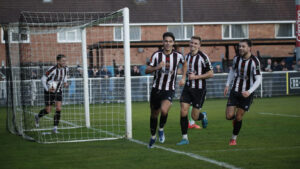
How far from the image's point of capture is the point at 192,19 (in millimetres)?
45688

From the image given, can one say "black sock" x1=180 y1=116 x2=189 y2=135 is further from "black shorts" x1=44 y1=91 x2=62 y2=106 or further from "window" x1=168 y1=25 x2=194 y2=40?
"window" x1=168 y1=25 x2=194 y2=40

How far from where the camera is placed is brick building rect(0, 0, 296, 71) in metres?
42.7

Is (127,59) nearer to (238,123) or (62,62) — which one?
(62,62)

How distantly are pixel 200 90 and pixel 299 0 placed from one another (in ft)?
59.6

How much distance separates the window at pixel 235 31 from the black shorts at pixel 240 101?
37666mm

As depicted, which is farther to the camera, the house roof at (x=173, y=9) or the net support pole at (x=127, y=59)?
the house roof at (x=173, y=9)

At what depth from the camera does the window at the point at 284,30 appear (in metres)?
48.3

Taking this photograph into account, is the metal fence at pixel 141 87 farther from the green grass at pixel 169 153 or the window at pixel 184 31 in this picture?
the window at pixel 184 31

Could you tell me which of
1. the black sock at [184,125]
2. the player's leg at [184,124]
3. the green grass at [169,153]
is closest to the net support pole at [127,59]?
the green grass at [169,153]

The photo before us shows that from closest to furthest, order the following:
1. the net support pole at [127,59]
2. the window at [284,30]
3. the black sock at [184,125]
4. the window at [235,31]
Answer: the black sock at [184,125], the net support pole at [127,59], the window at [235,31], the window at [284,30]

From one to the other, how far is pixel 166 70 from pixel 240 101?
1.65m

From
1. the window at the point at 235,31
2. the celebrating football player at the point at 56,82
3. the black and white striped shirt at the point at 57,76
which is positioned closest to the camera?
the celebrating football player at the point at 56,82

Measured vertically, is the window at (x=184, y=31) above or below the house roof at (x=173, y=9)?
below

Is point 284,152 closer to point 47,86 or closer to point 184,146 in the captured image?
point 184,146
